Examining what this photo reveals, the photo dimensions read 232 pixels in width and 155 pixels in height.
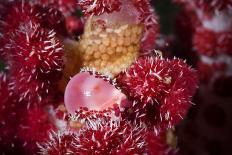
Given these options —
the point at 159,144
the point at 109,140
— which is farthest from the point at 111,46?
the point at 159,144

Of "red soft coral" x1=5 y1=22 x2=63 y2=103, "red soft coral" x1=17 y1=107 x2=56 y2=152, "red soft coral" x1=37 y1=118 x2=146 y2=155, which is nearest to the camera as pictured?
"red soft coral" x1=37 y1=118 x2=146 y2=155

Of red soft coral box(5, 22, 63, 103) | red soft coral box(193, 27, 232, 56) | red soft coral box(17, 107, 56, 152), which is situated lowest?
red soft coral box(17, 107, 56, 152)

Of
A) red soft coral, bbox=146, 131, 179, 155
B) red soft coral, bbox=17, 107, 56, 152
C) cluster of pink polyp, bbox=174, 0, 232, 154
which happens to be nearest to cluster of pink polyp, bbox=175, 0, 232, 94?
cluster of pink polyp, bbox=174, 0, 232, 154

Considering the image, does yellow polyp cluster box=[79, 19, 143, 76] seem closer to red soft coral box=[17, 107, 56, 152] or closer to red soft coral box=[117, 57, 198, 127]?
red soft coral box=[117, 57, 198, 127]

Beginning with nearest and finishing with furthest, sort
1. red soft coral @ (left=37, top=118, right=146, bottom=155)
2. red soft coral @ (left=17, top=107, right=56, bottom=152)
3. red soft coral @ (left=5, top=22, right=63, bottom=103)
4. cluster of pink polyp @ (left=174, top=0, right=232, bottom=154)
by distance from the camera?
1. red soft coral @ (left=37, top=118, right=146, bottom=155)
2. red soft coral @ (left=5, top=22, right=63, bottom=103)
3. red soft coral @ (left=17, top=107, right=56, bottom=152)
4. cluster of pink polyp @ (left=174, top=0, right=232, bottom=154)

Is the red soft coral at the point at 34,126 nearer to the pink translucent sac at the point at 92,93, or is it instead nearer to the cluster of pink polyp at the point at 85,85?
the cluster of pink polyp at the point at 85,85

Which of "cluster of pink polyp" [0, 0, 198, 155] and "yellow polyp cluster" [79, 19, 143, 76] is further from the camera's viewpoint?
"yellow polyp cluster" [79, 19, 143, 76]

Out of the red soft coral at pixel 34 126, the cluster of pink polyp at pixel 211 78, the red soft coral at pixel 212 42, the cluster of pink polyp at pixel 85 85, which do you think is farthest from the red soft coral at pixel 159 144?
the red soft coral at pixel 212 42
